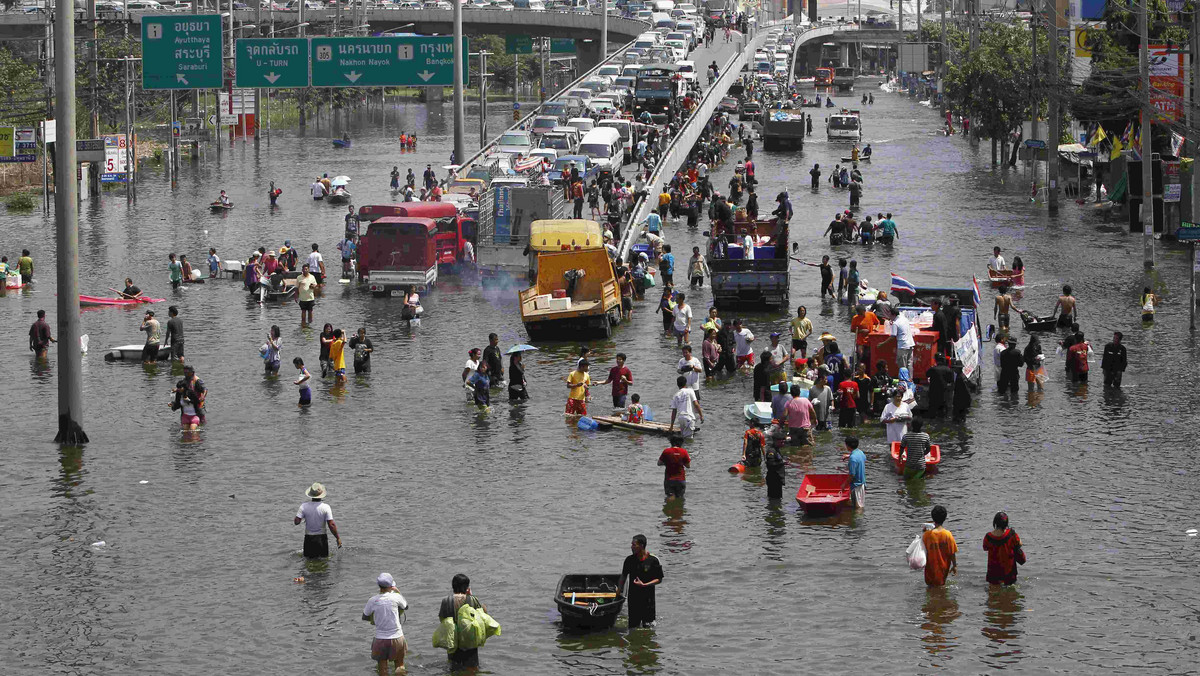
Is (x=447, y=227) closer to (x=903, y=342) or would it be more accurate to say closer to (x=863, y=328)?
(x=863, y=328)

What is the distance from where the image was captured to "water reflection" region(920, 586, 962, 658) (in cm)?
1798

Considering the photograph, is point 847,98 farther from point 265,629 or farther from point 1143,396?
point 265,629

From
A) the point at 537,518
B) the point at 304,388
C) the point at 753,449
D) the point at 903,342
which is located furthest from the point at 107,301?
the point at 537,518

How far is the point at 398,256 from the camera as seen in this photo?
43562 millimetres

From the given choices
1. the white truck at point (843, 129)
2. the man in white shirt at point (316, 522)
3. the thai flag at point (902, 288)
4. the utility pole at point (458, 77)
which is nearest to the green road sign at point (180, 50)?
the utility pole at point (458, 77)

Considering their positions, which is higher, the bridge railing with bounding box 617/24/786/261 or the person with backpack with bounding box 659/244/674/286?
the bridge railing with bounding box 617/24/786/261

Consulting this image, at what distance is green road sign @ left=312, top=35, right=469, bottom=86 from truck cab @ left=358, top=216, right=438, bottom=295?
22442 millimetres

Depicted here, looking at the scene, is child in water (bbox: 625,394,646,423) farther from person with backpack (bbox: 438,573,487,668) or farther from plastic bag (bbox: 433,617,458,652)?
plastic bag (bbox: 433,617,458,652)

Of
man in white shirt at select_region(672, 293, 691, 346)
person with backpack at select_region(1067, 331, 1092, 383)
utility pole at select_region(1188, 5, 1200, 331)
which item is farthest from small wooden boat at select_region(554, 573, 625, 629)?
utility pole at select_region(1188, 5, 1200, 331)

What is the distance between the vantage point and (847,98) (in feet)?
463

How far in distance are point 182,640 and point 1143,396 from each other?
64.3ft

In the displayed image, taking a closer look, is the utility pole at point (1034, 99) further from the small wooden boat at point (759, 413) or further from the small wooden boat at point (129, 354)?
the small wooden boat at point (129, 354)

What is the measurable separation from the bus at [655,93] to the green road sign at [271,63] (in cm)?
2180

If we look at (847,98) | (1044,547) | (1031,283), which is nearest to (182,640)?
(1044,547)
